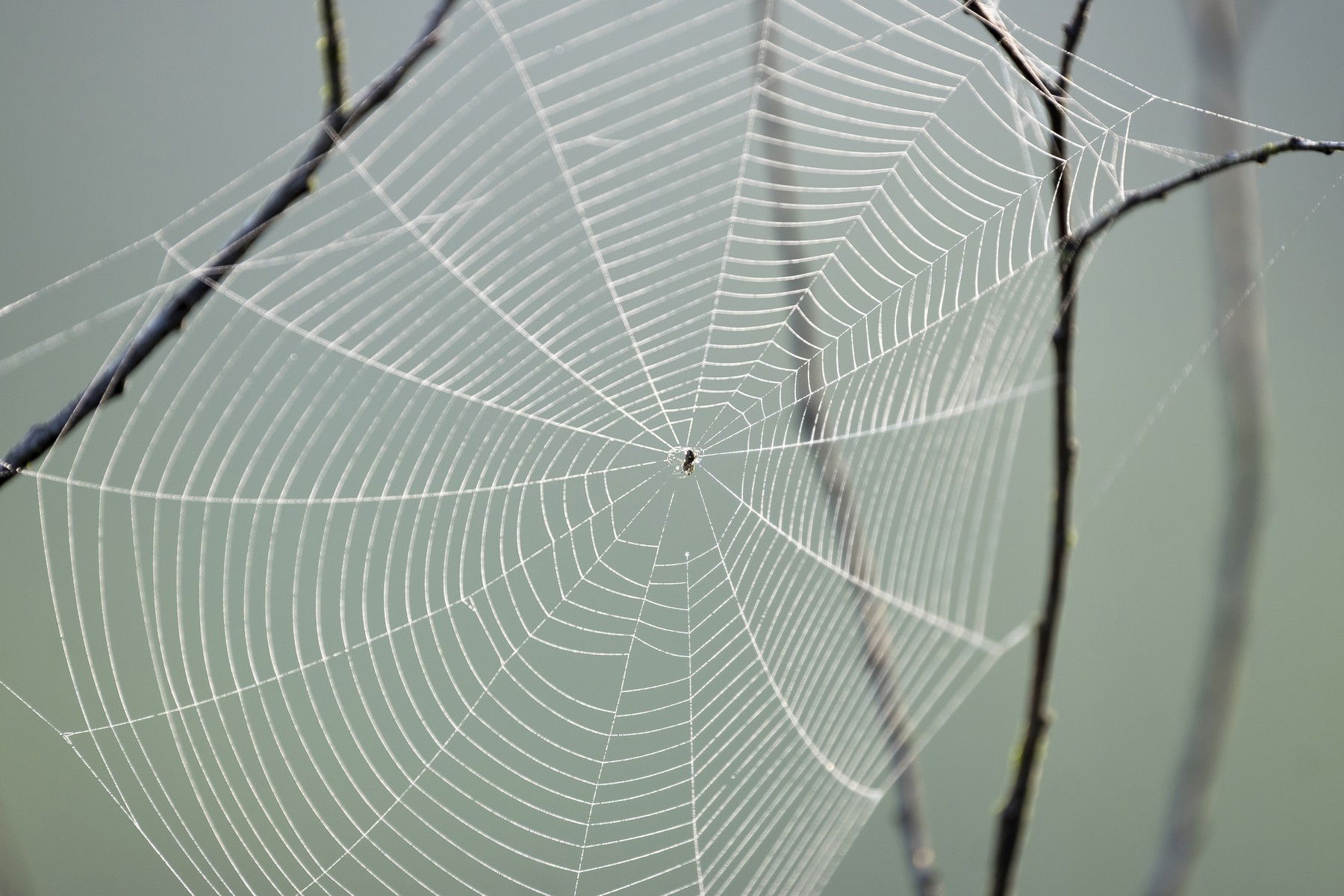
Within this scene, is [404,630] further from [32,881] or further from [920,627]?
[920,627]

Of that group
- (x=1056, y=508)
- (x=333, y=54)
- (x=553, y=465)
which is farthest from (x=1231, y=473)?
(x=553, y=465)

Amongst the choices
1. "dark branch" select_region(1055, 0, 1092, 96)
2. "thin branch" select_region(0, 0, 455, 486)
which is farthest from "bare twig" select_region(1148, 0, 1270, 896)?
"thin branch" select_region(0, 0, 455, 486)

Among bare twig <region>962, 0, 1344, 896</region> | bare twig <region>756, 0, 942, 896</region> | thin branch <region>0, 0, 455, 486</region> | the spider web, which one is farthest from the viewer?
the spider web

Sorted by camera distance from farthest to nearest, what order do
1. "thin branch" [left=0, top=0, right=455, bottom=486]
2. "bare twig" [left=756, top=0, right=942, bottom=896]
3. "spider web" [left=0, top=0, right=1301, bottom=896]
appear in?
1. "spider web" [left=0, top=0, right=1301, bottom=896]
2. "bare twig" [left=756, top=0, right=942, bottom=896]
3. "thin branch" [left=0, top=0, right=455, bottom=486]

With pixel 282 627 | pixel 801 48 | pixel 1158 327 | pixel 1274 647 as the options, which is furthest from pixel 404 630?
pixel 1274 647

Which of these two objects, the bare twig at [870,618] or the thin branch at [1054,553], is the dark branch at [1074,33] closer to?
the thin branch at [1054,553]

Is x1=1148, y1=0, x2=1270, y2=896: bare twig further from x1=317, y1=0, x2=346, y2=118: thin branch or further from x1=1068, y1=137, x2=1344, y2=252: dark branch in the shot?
x1=317, y1=0, x2=346, y2=118: thin branch

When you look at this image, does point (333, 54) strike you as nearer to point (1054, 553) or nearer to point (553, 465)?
point (1054, 553)

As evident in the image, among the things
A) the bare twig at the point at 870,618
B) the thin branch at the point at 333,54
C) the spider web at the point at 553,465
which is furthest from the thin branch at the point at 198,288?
the spider web at the point at 553,465
